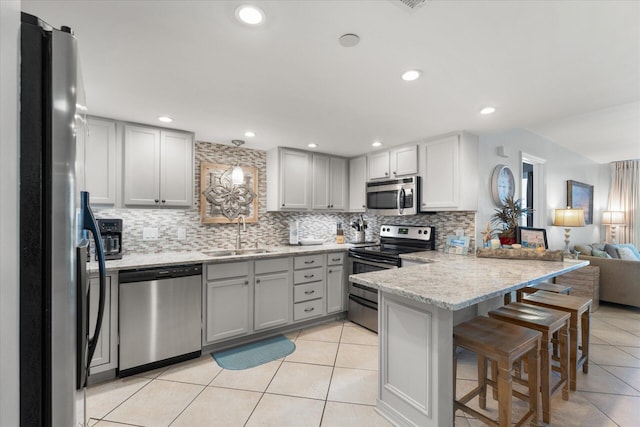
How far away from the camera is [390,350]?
74.0 inches

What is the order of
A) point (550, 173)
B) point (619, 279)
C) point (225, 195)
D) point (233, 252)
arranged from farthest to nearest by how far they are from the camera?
1. point (550, 173)
2. point (619, 279)
3. point (225, 195)
4. point (233, 252)

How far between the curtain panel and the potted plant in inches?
189

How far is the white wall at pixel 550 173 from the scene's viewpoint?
11.0 ft

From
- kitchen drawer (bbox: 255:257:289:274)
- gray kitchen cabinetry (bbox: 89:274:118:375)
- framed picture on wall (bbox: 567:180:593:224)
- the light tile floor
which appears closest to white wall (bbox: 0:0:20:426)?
the light tile floor

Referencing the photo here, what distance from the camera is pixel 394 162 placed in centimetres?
377

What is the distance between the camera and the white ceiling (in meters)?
1.34

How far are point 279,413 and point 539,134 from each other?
4.86 metres

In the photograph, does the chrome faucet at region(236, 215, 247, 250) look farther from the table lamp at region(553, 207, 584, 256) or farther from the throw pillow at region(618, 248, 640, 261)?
the throw pillow at region(618, 248, 640, 261)

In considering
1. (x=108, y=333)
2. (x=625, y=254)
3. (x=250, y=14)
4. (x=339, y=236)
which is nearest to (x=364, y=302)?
(x=339, y=236)

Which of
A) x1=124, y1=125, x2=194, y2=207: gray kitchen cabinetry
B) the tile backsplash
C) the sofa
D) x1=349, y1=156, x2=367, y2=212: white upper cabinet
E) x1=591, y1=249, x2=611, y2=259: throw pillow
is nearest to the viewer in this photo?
x1=124, y1=125, x2=194, y2=207: gray kitchen cabinetry

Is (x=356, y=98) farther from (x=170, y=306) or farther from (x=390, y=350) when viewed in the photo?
(x=170, y=306)

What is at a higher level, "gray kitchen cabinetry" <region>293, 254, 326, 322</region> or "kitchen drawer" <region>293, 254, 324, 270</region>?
"kitchen drawer" <region>293, 254, 324, 270</region>

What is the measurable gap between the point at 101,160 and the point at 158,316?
151 centimetres

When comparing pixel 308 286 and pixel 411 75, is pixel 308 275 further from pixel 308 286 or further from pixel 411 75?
pixel 411 75
